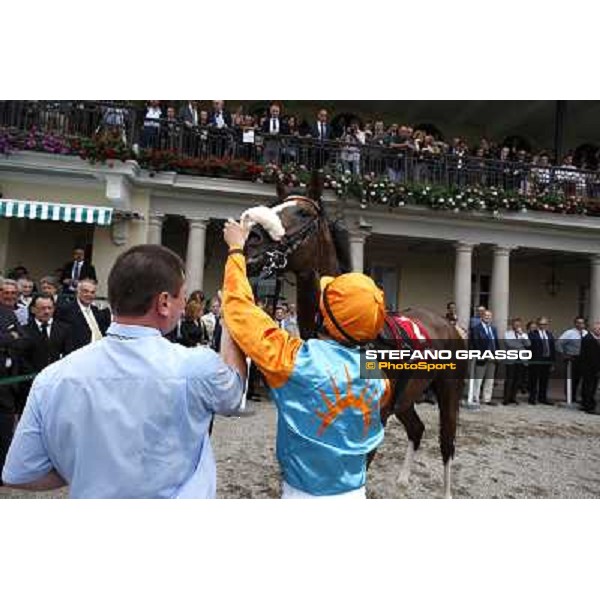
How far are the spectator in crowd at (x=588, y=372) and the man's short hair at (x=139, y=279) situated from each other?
27.0 ft

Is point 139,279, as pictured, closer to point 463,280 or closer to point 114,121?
point 114,121

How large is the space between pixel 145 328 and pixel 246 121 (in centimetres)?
748

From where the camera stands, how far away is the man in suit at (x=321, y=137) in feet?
21.4

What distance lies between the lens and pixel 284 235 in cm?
244

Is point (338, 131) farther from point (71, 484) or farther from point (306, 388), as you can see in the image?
point (71, 484)

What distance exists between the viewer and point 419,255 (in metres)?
9.08

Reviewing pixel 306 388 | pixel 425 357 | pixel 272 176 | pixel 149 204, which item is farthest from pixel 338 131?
pixel 306 388

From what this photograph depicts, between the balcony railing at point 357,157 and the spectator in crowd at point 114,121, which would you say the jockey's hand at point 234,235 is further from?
the spectator in crowd at point 114,121

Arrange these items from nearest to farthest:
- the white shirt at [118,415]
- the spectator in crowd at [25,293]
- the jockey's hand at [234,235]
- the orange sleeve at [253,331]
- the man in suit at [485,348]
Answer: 1. the white shirt at [118,415]
2. the orange sleeve at [253,331]
3. the jockey's hand at [234,235]
4. the man in suit at [485,348]
5. the spectator in crowd at [25,293]

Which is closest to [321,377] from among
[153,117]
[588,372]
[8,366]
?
[8,366]

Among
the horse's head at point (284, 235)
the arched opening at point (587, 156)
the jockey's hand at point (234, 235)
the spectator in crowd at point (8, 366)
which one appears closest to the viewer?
the jockey's hand at point (234, 235)

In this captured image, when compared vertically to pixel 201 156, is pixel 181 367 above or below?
below

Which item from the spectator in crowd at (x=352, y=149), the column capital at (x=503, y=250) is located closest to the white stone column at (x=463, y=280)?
the column capital at (x=503, y=250)

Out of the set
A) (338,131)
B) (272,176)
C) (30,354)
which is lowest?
(30,354)
